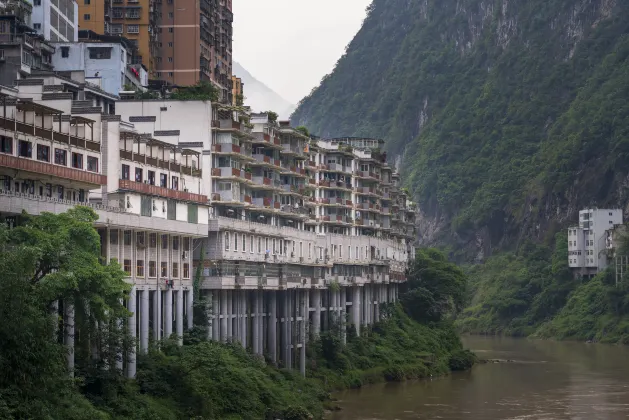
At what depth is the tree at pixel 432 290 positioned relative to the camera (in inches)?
5221

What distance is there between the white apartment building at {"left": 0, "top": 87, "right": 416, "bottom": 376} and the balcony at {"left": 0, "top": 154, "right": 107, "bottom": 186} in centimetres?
7

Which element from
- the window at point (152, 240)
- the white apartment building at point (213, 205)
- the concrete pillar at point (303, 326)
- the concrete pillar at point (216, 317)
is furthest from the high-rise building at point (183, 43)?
the window at point (152, 240)

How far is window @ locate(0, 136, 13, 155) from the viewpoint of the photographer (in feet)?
202

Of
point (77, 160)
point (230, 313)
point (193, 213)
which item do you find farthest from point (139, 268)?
point (230, 313)

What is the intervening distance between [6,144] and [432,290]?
79.7 meters

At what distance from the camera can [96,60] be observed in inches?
4747

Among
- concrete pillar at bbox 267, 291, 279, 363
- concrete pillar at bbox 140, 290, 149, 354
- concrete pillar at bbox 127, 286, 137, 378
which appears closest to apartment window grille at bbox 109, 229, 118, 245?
concrete pillar at bbox 127, 286, 137, 378

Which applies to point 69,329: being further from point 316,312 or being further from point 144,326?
point 316,312

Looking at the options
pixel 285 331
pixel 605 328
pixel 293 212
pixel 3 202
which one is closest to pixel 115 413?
pixel 3 202

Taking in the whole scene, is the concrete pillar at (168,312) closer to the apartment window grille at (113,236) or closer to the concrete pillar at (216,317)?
the concrete pillar at (216,317)

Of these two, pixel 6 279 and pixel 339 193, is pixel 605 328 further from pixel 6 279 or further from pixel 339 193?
pixel 6 279

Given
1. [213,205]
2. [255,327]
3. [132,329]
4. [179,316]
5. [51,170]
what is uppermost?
[213,205]

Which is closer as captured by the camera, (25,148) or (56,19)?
(25,148)

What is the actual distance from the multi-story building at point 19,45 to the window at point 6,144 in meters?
33.0
